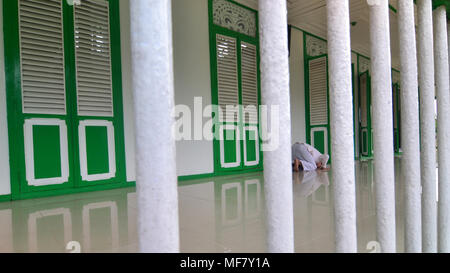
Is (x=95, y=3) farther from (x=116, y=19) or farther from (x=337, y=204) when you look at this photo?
(x=337, y=204)

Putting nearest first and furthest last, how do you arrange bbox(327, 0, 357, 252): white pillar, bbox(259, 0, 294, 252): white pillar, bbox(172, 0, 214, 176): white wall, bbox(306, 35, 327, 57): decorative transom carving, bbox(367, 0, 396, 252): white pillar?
bbox(259, 0, 294, 252): white pillar < bbox(327, 0, 357, 252): white pillar < bbox(367, 0, 396, 252): white pillar < bbox(172, 0, 214, 176): white wall < bbox(306, 35, 327, 57): decorative transom carving

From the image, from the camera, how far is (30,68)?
3264mm

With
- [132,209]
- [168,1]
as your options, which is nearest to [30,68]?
[132,209]

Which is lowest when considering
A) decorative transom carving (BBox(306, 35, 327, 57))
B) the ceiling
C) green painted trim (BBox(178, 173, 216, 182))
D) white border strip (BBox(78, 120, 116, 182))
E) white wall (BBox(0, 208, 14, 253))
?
green painted trim (BBox(178, 173, 216, 182))

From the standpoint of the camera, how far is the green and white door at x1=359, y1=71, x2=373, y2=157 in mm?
8406

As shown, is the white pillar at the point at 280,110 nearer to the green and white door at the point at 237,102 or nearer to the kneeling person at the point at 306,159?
the green and white door at the point at 237,102

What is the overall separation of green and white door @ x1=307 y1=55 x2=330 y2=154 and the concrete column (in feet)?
19.3

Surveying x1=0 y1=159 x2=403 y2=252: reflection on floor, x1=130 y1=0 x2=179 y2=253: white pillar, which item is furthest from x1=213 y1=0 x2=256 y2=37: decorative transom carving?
x1=130 y1=0 x2=179 y2=253: white pillar

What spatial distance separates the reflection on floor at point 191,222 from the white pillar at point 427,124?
0.31 metres

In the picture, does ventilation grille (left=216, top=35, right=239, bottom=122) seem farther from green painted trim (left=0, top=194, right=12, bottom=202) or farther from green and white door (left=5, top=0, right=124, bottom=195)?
green painted trim (left=0, top=194, right=12, bottom=202)

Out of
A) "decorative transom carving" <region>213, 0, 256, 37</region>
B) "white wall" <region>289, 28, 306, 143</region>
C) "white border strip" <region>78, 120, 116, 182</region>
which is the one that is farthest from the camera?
"white wall" <region>289, 28, 306, 143</region>

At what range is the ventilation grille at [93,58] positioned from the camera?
363 centimetres
